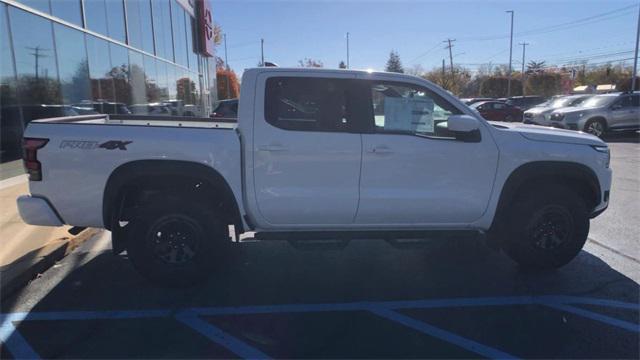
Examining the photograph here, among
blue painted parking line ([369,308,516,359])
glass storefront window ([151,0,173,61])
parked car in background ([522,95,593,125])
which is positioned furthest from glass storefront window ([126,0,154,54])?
parked car in background ([522,95,593,125])

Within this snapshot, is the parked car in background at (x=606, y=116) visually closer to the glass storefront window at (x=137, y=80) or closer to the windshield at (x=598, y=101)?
the windshield at (x=598, y=101)

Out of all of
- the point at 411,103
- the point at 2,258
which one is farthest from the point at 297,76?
the point at 2,258

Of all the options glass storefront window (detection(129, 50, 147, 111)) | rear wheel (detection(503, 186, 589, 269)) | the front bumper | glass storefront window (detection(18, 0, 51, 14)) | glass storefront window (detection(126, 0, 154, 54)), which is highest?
glass storefront window (detection(126, 0, 154, 54))

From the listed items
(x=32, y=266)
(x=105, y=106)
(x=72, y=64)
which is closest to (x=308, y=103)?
(x=32, y=266)

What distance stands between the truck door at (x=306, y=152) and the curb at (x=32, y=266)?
233cm

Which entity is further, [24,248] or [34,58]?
[34,58]

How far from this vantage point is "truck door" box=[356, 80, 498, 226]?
4410 mm

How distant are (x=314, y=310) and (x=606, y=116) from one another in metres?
18.0

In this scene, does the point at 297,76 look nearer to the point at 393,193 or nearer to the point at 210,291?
the point at 393,193

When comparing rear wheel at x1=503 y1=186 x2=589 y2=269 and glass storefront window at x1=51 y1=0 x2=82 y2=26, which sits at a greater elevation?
glass storefront window at x1=51 y1=0 x2=82 y2=26

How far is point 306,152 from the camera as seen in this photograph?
4301 mm

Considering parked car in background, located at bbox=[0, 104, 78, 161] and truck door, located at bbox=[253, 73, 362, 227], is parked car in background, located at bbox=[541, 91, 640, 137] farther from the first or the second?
parked car in background, located at bbox=[0, 104, 78, 161]

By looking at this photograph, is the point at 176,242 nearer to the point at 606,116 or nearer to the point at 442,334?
the point at 442,334

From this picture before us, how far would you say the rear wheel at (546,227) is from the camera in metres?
Answer: 4.73
